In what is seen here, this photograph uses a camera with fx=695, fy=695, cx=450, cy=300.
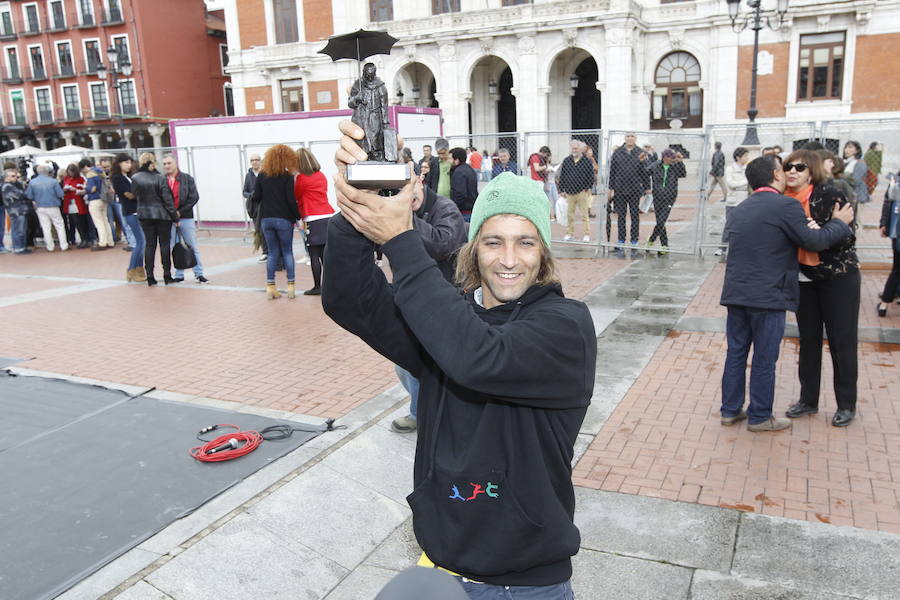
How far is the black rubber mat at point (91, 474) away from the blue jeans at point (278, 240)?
3.65 meters

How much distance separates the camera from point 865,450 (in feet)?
15.0

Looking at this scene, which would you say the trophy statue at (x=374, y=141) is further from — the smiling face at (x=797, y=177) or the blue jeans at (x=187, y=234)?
the blue jeans at (x=187, y=234)

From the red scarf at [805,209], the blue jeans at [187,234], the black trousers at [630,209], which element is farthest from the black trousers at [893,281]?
the blue jeans at [187,234]

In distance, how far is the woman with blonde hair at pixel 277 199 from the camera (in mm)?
8828

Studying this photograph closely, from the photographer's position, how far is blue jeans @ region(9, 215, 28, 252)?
50.3 ft

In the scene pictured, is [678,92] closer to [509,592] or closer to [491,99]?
[491,99]

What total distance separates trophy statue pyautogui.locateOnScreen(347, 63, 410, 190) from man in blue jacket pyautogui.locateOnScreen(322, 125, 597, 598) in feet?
0.12

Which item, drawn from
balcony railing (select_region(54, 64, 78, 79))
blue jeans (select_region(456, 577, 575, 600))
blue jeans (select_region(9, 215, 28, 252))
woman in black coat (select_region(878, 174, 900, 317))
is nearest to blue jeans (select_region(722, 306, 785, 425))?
blue jeans (select_region(456, 577, 575, 600))

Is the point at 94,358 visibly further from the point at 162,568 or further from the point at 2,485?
the point at 162,568

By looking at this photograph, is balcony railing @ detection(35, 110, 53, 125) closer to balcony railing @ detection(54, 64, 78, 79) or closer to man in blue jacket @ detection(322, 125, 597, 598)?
balcony railing @ detection(54, 64, 78, 79)

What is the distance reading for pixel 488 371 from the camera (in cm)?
151

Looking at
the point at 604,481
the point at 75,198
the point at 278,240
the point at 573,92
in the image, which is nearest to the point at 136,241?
the point at 278,240

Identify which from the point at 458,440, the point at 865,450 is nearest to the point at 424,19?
the point at 865,450

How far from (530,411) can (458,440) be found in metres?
0.19
